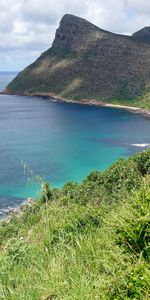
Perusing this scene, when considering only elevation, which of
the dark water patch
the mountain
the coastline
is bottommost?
the dark water patch

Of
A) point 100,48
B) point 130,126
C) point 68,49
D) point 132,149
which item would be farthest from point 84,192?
point 68,49

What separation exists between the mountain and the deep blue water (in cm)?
1433

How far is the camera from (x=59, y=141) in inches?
3209

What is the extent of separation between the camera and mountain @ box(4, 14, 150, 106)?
465 ft

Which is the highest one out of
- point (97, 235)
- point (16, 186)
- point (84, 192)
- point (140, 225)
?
point (140, 225)

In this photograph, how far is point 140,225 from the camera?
19.7 feet

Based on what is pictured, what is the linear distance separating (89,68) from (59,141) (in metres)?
80.9

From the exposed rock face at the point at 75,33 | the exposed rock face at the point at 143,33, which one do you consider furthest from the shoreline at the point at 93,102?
the exposed rock face at the point at 143,33

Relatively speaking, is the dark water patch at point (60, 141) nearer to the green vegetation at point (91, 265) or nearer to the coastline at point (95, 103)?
the coastline at point (95, 103)

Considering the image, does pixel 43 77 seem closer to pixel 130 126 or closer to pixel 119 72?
pixel 119 72

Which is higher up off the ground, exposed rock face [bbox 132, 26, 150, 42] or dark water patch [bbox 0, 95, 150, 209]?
exposed rock face [bbox 132, 26, 150, 42]

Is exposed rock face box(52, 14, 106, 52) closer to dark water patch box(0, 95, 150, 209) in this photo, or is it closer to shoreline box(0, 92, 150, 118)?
shoreline box(0, 92, 150, 118)

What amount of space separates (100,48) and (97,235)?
160831 millimetres

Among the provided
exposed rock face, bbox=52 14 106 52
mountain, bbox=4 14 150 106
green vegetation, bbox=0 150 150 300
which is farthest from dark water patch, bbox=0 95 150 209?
exposed rock face, bbox=52 14 106 52
